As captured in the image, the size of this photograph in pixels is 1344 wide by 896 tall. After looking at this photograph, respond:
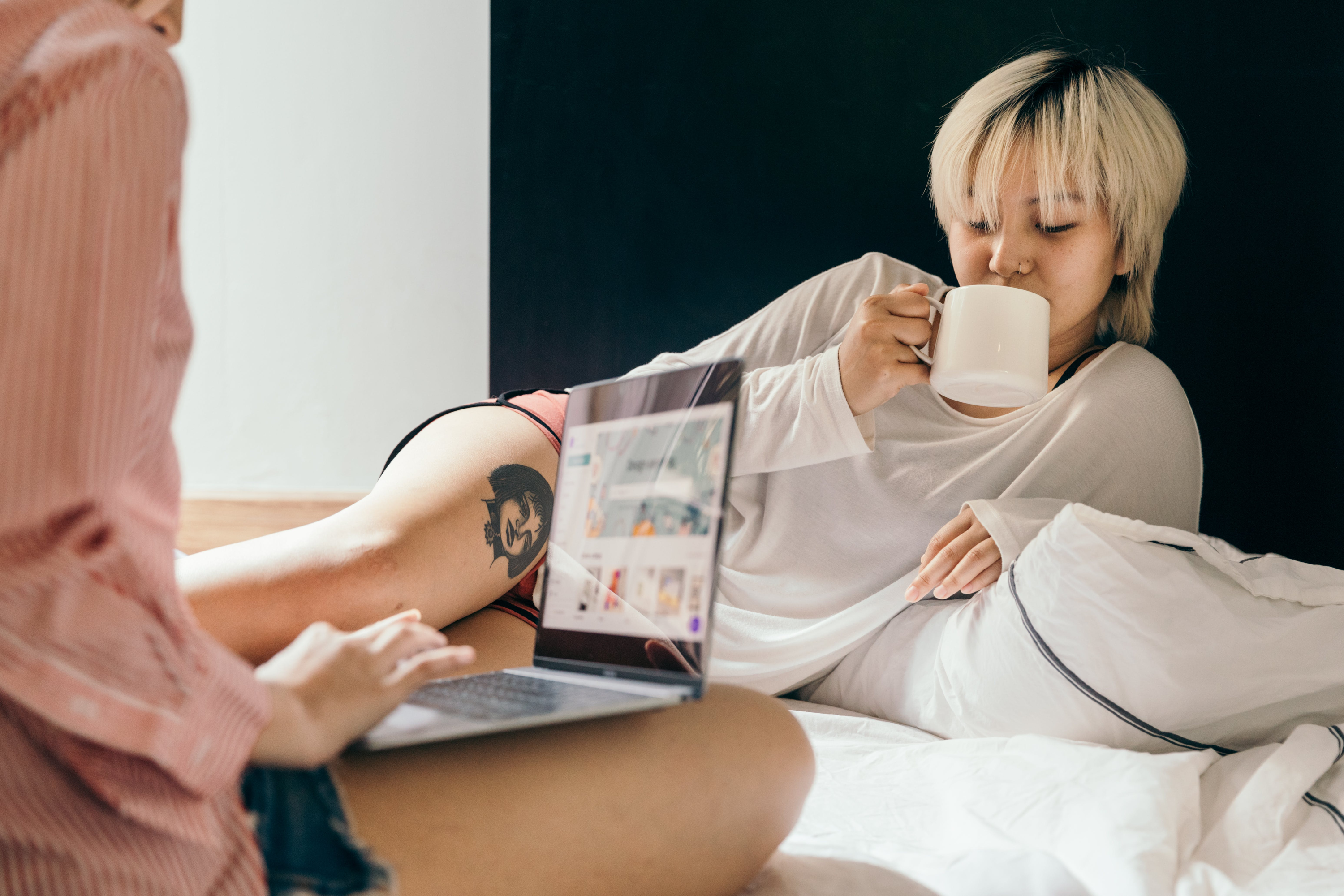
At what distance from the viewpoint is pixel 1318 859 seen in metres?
0.72

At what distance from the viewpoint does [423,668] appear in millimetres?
525

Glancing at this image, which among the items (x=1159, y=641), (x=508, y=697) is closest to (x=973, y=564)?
(x=1159, y=641)

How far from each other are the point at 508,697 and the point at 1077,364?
1.05m

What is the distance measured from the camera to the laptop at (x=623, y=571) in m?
0.60

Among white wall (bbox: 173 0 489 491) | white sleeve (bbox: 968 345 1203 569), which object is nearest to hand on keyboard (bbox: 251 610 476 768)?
white sleeve (bbox: 968 345 1203 569)

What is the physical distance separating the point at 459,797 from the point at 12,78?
1.43 ft

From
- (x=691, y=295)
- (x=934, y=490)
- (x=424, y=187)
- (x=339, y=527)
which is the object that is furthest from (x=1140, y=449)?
(x=424, y=187)

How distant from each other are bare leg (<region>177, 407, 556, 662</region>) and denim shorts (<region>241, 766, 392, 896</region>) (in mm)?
502

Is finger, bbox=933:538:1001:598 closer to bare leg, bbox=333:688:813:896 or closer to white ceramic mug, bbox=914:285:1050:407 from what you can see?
white ceramic mug, bbox=914:285:1050:407

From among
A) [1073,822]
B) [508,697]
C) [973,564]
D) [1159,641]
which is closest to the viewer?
[508,697]

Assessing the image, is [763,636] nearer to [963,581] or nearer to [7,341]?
[963,581]

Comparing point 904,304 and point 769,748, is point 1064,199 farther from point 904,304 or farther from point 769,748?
point 769,748

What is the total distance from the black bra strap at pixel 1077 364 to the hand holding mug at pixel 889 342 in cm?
34

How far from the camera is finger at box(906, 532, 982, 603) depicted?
3.65 feet
